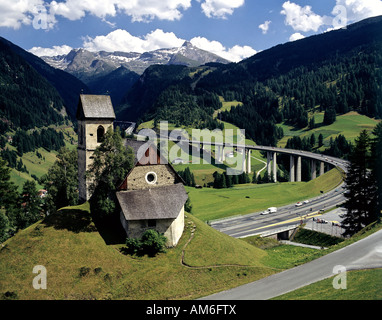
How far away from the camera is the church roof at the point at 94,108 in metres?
48.6

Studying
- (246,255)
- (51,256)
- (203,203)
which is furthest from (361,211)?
(203,203)

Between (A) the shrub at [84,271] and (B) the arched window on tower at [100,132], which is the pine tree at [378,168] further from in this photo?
(A) the shrub at [84,271]

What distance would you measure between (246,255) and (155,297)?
55.5ft

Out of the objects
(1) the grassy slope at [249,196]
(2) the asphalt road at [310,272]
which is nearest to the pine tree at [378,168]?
(2) the asphalt road at [310,272]

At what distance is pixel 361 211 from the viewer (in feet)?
192

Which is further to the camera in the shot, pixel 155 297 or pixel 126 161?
pixel 126 161

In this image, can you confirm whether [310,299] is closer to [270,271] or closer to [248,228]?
[270,271]

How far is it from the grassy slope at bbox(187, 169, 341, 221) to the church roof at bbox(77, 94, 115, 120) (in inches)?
1940

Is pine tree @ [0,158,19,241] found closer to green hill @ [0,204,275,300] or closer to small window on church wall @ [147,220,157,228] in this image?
green hill @ [0,204,275,300]

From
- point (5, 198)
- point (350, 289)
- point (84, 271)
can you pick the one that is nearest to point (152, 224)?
point (84, 271)

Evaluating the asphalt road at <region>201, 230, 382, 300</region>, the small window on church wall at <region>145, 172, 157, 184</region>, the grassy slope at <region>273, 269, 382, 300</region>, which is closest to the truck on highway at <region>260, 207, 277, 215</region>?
the asphalt road at <region>201, 230, 382, 300</region>

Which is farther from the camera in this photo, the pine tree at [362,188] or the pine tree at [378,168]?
the pine tree at [362,188]

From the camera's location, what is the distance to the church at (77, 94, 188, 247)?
42500mm

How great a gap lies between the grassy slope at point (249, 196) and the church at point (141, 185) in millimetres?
45489
